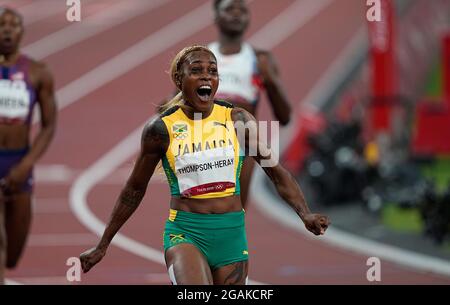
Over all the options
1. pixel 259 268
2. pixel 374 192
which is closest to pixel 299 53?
pixel 374 192

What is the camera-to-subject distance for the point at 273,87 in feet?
31.7

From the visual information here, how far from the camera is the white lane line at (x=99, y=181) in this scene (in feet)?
40.4

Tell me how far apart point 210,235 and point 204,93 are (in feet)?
2.63

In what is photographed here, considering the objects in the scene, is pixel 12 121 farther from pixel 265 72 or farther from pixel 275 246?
pixel 275 246

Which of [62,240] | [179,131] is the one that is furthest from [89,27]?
[179,131]

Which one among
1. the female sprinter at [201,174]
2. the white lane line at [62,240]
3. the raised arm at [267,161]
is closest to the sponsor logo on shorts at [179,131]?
the female sprinter at [201,174]

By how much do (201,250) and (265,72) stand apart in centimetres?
322

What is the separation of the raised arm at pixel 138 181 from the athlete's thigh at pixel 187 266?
36 centimetres

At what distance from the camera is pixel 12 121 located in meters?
10.0

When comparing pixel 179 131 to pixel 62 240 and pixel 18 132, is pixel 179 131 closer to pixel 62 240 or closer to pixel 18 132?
pixel 18 132

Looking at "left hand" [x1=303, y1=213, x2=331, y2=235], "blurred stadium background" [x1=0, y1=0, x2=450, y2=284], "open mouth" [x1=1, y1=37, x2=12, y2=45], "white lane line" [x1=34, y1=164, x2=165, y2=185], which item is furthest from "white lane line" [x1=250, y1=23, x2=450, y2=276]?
"left hand" [x1=303, y1=213, x2=331, y2=235]

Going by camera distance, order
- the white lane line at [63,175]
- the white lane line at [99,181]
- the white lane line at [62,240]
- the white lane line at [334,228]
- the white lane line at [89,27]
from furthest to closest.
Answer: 1. the white lane line at [89,27]
2. the white lane line at [63,175]
3. the white lane line at [62,240]
4. the white lane line at [99,181]
5. the white lane line at [334,228]

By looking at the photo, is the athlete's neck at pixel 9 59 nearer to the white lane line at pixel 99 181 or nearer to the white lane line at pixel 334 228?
the white lane line at pixel 99 181

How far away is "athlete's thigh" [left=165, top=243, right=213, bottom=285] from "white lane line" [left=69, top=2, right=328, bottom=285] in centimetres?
376
